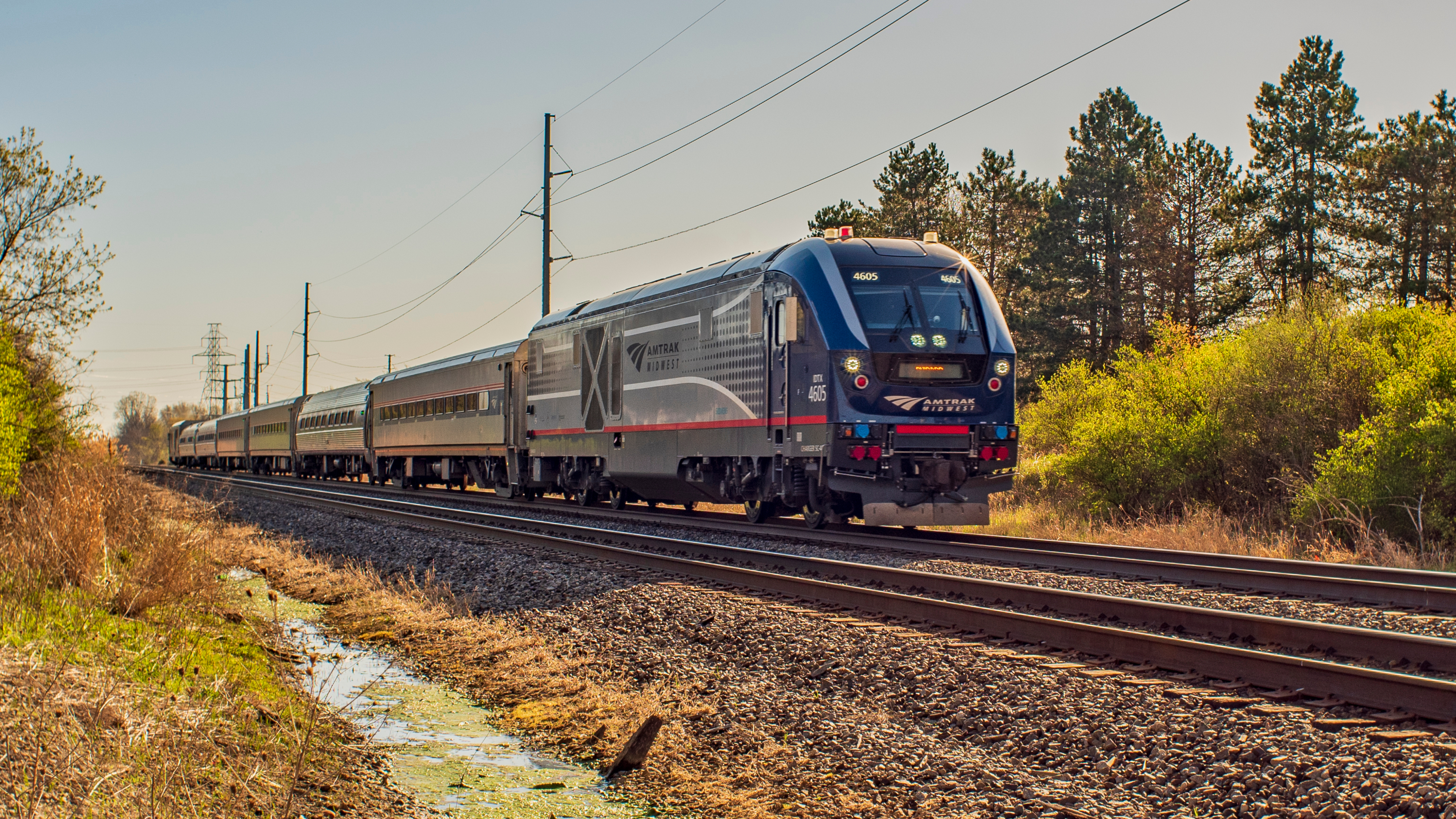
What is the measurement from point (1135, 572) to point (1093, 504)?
7355 millimetres

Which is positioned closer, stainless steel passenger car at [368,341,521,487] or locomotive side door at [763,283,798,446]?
locomotive side door at [763,283,798,446]

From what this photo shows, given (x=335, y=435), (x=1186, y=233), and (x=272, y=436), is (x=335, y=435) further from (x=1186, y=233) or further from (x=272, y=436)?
(x=1186, y=233)

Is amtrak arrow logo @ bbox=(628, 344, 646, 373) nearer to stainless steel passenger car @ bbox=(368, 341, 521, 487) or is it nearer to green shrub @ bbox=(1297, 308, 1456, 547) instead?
stainless steel passenger car @ bbox=(368, 341, 521, 487)

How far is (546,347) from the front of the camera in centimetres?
2239

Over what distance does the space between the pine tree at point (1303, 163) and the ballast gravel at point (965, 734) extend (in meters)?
34.6

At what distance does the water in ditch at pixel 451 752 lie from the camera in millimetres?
5402

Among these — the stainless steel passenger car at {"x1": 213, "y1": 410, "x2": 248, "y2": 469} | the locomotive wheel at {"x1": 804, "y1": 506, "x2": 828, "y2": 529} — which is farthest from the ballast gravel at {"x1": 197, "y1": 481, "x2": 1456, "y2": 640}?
the stainless steel passenger car at {"x1": 213, "y1": 410, "x2": 248, "y2": 469}

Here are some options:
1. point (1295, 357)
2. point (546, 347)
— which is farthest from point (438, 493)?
point (1295, 357)

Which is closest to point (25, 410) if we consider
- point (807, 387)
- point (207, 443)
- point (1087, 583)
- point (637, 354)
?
point (637, 354)

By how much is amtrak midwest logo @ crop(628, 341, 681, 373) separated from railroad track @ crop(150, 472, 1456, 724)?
464cm

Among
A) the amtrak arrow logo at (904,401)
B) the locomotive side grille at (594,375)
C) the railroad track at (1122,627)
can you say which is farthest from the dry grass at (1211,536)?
the locomotive side grille at (594,375)

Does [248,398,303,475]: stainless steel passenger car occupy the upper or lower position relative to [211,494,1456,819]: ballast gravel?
upper

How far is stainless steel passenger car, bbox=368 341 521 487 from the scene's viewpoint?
25.7 m

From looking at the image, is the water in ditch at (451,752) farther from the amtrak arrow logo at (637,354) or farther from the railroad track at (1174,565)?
the amtrak arrow logo at (637,354)
